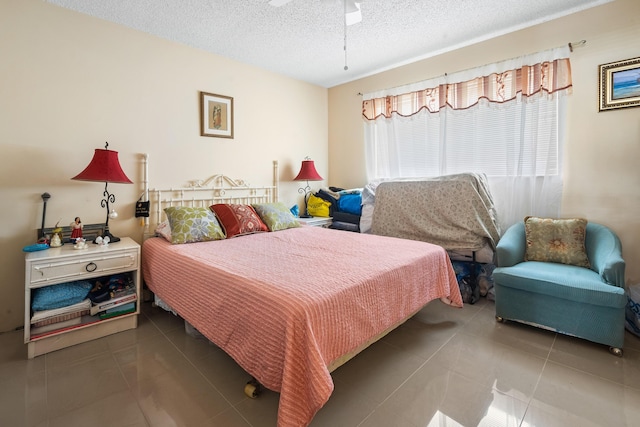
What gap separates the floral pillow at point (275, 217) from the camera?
313cm

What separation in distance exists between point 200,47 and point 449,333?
3.58 meters

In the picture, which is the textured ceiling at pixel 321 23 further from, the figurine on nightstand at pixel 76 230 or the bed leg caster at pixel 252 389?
the bed leg caster at pixel 252 389

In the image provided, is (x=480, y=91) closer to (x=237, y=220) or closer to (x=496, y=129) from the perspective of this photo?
(x=496, y=129)

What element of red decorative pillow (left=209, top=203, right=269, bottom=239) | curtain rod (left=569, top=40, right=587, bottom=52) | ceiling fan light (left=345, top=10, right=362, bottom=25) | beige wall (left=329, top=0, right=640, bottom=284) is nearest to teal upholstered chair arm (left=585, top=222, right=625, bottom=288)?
beige wall (left=329, top=0, right=640, bottom=284)

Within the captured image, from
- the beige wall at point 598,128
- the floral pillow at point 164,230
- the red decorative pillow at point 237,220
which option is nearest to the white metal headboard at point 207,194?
the floral pillow at point 164,230

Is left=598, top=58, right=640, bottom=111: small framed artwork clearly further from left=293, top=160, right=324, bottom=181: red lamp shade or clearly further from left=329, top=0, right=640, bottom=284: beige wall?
left=293, top=160, right=324, bottom=181: red lamp shade

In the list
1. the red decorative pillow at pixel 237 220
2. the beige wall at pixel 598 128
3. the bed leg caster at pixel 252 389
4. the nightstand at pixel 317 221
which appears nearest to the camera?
the bed leg caster at pixel 252 389

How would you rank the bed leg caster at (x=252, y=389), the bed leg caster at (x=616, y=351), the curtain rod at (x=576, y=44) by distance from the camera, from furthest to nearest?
the curtain rod at (x=576, y=44) → the bed leg caster at (x=616, y=351) → the bed leg caster at (x=252, y=389)

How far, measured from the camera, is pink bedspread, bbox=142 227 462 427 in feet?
4.06

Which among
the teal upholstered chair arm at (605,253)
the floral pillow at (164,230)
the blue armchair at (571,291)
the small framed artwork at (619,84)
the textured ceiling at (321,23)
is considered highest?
the textured ceiling at (321,23)

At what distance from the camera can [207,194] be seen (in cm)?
329

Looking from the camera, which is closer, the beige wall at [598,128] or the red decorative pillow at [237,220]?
the beige wall at [598,128]

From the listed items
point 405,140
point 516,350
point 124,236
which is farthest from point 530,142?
point 124,236

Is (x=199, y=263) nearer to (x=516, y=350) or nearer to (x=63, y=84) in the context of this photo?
(x=63, y=84)
